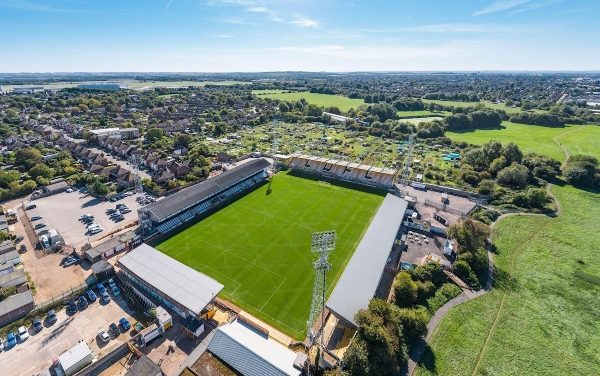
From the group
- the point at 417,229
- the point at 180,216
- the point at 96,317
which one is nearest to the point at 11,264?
the point at 96,317

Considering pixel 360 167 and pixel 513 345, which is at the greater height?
pixel 360 167

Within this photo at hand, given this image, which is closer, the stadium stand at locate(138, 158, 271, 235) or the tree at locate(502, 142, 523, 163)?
the stadium stand at locate(138, 158, 271, 235)

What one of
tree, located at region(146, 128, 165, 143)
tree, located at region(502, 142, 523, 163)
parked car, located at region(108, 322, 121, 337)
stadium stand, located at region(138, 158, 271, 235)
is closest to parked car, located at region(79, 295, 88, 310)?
parked car, located at region(108, 322, 121, 337)

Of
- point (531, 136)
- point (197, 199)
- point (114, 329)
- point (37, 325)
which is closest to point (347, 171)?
point (197, 199)

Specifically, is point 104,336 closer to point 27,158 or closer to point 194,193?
point 194,193

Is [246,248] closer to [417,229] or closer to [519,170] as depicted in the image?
[417,229]

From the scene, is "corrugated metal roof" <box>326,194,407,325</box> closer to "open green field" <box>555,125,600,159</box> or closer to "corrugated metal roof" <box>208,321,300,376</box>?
"corrugated metal roof" <box>208,321,300,376</box>
